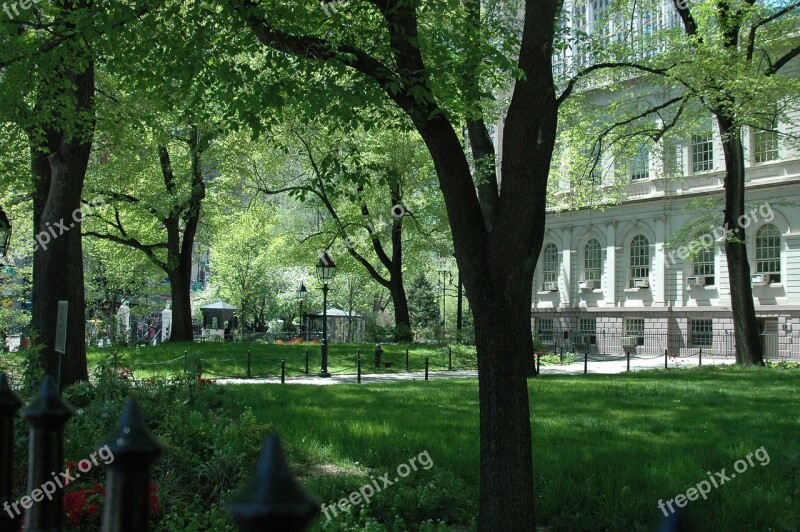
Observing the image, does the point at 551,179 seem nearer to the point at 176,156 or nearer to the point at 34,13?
the point at 176,156

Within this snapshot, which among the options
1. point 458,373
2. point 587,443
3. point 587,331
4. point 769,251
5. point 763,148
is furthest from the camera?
point 587,331

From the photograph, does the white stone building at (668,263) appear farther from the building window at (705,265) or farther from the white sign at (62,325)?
the white sign at (62,325)

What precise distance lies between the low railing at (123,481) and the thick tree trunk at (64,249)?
37.9ft

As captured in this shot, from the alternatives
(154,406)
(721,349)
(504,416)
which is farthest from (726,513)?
(721,349)

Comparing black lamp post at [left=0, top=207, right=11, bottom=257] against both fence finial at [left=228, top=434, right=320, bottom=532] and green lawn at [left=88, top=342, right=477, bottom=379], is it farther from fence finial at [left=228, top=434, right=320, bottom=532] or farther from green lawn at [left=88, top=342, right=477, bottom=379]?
fence finial at [left=228, top=434, right=320, bottom=532]

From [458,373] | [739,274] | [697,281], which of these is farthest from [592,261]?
[458,373]

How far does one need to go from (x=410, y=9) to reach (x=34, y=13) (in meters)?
7.27

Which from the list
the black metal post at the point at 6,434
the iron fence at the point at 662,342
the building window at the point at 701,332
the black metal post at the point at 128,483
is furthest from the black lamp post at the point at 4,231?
the building window at the point at 701,332

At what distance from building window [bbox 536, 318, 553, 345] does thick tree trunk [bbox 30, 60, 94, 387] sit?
37876 millimetres

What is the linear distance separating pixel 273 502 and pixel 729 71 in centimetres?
2071

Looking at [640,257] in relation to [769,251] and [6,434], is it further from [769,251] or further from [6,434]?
[6,434]

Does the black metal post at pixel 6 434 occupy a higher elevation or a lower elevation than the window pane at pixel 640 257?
lower

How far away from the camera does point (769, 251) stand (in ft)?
118

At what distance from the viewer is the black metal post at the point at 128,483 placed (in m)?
1.38
